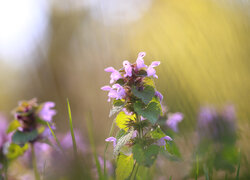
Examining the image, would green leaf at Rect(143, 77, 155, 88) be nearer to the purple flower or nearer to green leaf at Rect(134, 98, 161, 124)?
green leaf at Rect(134, 98, 161, 124)

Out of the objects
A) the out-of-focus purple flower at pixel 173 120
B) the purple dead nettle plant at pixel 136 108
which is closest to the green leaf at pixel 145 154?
the purple dead nettle plant at pixel 136 108

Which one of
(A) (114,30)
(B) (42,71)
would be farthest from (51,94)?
(A) (114,30)

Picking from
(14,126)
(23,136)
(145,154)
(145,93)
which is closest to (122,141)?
(145,154)

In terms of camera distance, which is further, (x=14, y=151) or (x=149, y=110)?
(x=14, y=151)

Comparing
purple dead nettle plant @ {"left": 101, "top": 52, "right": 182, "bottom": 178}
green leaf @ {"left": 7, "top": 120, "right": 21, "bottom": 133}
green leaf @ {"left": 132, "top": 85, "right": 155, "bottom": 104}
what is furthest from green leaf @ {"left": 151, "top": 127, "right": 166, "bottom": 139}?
green leaf @ {"left": 7, "top": 120, "right": 21, "bottom": 133}

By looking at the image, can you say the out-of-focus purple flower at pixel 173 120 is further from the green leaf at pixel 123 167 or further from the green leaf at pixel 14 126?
the green leaf at pixel 14 126

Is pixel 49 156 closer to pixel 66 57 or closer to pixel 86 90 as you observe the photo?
pixel 86 90

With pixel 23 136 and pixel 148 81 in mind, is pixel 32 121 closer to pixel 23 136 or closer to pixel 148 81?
pixel 23 136
